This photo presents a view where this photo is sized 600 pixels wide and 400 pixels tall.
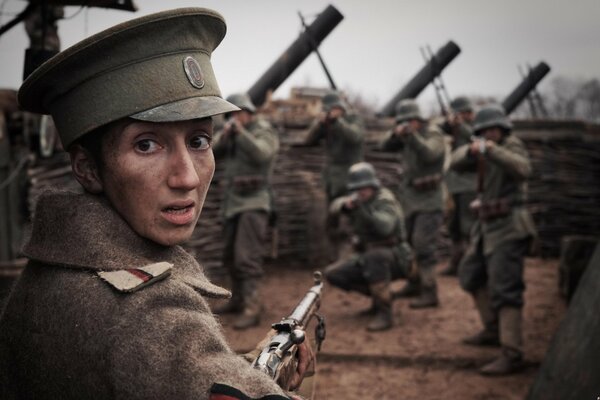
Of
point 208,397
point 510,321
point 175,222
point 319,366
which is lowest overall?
point 319,366

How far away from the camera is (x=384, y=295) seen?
249 inches

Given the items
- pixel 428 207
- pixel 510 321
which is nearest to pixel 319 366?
pixel 510 321

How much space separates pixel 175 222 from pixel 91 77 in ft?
1.28

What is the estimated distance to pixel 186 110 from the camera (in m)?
1.39

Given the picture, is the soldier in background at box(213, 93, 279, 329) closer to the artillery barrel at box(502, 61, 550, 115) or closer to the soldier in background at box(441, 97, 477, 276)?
the soldier in background at box(441, 97, 477, 276)

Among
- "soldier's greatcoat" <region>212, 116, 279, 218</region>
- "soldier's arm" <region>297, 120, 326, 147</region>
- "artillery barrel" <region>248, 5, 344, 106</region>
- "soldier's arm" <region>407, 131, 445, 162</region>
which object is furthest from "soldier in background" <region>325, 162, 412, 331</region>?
"artillery barrel" <region>248, 5, 344, 106</region>

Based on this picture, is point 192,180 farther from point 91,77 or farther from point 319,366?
point 319,366

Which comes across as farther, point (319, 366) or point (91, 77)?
point (319, 366)

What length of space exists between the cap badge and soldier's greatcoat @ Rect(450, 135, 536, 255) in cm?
405

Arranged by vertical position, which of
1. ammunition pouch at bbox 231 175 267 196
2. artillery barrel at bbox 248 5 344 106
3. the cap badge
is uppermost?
artillery barrel at bbox 248 5 344 106

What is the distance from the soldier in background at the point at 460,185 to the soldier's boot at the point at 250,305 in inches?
133

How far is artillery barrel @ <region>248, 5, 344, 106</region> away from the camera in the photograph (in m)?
8.79

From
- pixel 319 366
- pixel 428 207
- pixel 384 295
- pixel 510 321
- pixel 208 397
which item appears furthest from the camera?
pixel 428 207

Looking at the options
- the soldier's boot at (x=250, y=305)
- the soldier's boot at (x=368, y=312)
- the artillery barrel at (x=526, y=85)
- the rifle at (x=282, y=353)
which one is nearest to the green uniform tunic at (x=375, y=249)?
the soldier's boot at (x=368, y=312)
